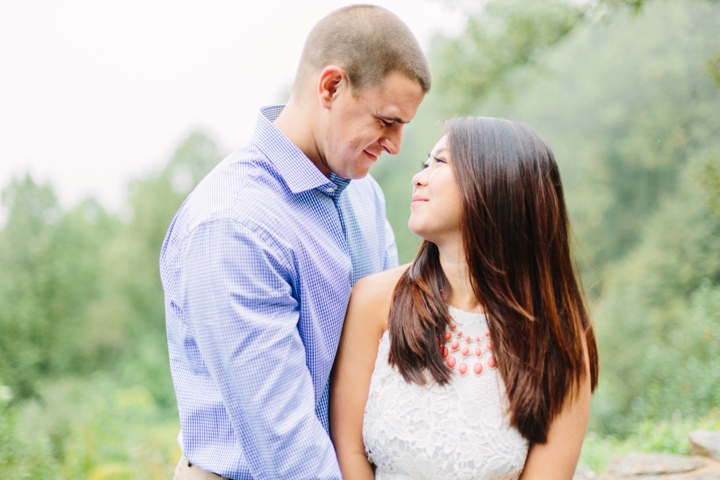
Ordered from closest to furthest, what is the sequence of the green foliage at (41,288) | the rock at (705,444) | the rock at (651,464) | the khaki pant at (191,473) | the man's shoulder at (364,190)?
the khaki pant at (191,473)
the man's shoulder at (364,190)
the rock at (651,464)
the rock at (705,444)
the green foliage at (41,288)

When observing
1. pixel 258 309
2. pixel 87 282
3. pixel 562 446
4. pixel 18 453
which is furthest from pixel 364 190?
pixel 87 282

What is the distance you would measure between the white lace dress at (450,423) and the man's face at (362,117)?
62cm

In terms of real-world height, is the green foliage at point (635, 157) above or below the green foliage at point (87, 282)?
above

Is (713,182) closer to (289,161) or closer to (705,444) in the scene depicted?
(705,444)

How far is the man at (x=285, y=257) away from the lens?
63.0 inches

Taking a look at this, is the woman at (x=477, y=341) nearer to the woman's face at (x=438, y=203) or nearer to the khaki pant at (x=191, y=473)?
the woman's face at (x=438, y=203)

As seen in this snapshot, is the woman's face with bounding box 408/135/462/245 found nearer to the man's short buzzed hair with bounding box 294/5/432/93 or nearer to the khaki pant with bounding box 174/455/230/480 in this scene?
the man's short buzzed hair with bounding box 294/5/432/93

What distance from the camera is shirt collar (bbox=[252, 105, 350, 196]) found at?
73.6 inches

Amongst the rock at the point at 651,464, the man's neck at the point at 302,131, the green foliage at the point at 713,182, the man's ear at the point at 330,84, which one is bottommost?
the rock at the point at 651,464

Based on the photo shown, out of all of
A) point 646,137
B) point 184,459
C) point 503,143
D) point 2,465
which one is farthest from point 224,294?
point 646,137

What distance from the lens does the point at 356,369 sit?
1961 mm

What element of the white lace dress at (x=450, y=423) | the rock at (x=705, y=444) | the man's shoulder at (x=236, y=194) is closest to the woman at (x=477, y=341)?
the white lace dress at (x=450, y=423)

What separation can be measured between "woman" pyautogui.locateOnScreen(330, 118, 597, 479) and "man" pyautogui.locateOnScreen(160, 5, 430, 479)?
0.48 feet

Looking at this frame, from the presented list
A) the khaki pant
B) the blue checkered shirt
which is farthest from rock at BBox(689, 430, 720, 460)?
the khaki pant
